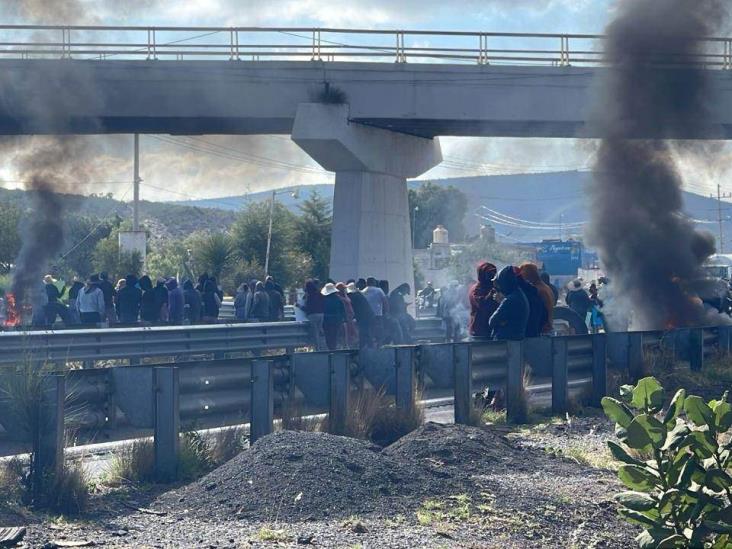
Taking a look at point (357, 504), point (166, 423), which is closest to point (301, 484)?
point (357, 504)

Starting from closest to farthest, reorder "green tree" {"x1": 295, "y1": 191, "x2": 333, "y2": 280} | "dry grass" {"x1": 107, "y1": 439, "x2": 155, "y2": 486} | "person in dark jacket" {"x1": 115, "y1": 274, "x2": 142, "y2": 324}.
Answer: "dry grass" {"x1": 107, "y1": 439, "x2": 155, "y2": 486} → "person in dark jacket" {"x1": 115, "y1": 274, "x2": 142, "y2": 324} → "green tree" {"x1": 295, "y1": 191, "x2": 333, "y2": 280}

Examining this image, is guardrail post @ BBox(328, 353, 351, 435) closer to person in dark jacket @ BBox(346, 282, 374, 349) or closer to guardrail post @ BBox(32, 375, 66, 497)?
guardrail post @ BBox(32, 375, 66, 497)

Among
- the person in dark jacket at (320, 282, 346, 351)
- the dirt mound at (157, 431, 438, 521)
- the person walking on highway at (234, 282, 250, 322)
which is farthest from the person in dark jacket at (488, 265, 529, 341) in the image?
the person walking on highway at (234, 282, 250, 322)

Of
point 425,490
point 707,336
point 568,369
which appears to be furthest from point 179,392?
point 707,336

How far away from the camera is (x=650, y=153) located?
82.2 ft

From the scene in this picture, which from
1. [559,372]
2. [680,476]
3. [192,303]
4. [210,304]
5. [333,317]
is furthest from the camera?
[210,304]

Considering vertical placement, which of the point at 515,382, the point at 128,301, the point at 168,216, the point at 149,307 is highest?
the point at 168,216

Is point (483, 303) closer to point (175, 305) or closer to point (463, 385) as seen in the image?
point (463, 385)

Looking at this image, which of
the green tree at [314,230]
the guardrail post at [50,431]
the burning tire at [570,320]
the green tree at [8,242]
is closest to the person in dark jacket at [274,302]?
the burning tire at [570,320]

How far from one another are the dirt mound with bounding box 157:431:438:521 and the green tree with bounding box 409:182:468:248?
101 metres

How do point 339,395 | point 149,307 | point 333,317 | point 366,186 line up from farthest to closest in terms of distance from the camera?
point 366,186 < point 149,307 < point 333,317 < point 339,395

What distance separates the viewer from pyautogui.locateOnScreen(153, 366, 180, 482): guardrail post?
8.13 metres

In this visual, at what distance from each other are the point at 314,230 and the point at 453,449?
5114 centimetres

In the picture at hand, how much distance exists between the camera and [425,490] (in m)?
7.37
